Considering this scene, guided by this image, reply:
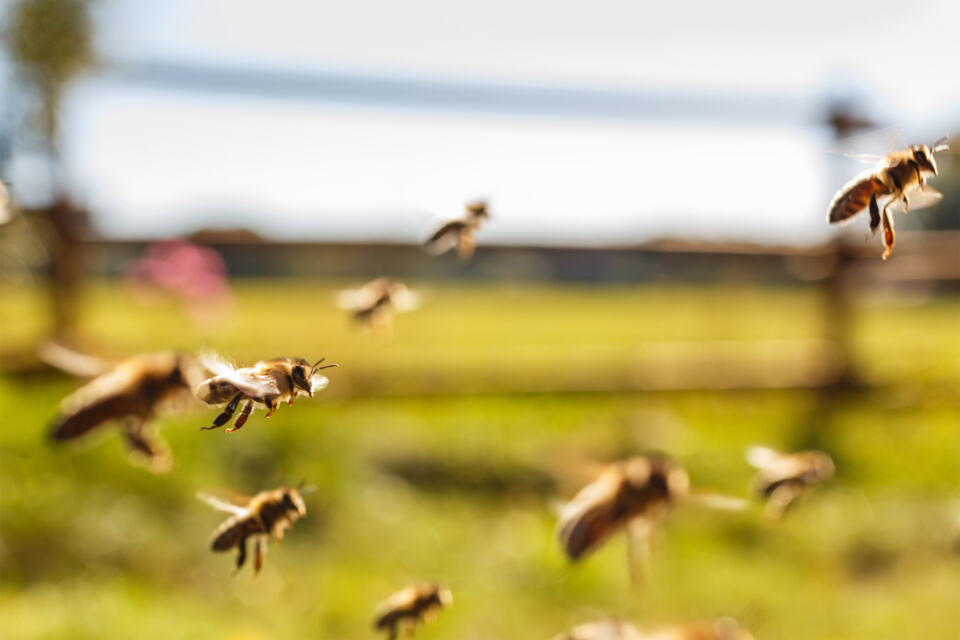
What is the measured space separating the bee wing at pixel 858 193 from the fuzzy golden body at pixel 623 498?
0.59 meters

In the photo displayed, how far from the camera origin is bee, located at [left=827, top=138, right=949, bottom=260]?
1.34 meters

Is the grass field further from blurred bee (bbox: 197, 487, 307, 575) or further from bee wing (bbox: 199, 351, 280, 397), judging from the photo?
bee wing (bbox: 199, 351, 280, 397)

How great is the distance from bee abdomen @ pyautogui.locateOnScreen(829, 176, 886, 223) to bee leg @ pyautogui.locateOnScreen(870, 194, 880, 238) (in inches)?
1.0

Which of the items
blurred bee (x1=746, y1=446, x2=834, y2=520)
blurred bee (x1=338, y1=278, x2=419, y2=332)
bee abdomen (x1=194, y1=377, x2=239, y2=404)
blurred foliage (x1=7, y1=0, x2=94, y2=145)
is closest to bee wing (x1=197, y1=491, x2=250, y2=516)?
bee abdomen (x1=194, y1=377, x2=239, y2=404)

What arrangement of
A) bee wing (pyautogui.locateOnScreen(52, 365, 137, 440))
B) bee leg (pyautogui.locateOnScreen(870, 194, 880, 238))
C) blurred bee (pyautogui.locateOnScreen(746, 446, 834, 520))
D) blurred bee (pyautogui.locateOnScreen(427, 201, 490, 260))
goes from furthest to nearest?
blurred bee (pyautogui.locateOnScreen(746, 446, 834, 520)) → blurred bee (pyautogui.locateOnScreen(427, 201, 490, 260)) → bee wing (pyautogui.locateOnScreen(52, 365, 137, 440)) → bee leg (pyautogui.locateOnScreen(870, 194, 880, 238))

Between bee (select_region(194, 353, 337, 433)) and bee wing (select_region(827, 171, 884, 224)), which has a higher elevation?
bee wing (select_region(827, 171, 884, 224))

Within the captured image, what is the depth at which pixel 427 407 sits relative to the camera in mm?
6711

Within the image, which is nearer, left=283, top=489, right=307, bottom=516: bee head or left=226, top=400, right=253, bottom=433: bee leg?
left=226, top=400, right=253, bottom=433: bee leg

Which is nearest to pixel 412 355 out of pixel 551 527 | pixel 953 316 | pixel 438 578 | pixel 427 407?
pixel 427 407

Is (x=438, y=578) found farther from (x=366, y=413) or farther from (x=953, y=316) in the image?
(x=953, y=316)

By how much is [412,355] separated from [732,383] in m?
3.39

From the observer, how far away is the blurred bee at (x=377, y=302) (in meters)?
1.95

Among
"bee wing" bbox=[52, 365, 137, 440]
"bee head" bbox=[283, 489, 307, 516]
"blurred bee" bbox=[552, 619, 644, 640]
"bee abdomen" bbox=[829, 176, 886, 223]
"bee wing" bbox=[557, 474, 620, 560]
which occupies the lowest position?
"blurred bee" bbox=[552, 619, 644, 640]

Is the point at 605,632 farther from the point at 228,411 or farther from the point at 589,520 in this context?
the point at 228,411
